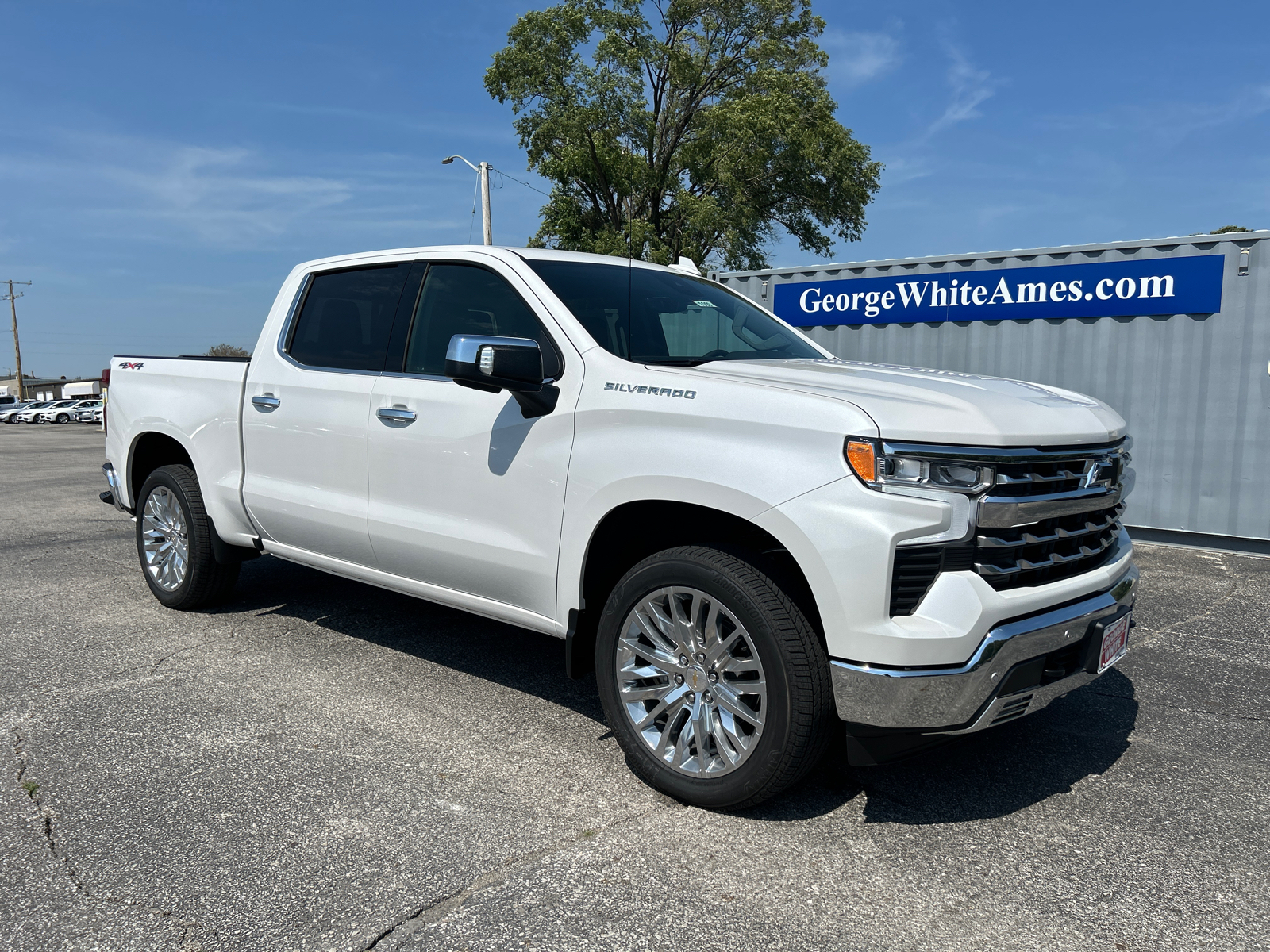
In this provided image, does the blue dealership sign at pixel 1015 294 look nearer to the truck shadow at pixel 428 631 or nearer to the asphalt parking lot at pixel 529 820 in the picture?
the asphalt parking lot at pixel 529 820

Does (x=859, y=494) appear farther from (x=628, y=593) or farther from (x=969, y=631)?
(x=628, y=593)

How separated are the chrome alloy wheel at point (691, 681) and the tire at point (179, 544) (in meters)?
3.11

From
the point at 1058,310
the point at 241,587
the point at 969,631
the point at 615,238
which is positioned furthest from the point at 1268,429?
the point at 615,238

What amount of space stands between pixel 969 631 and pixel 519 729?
6.41 ft

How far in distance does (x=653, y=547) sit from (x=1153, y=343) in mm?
7645

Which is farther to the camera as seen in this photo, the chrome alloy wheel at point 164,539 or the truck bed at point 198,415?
the chrome alloy wheel at point 164,539

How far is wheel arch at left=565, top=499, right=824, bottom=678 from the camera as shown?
302 centimetres

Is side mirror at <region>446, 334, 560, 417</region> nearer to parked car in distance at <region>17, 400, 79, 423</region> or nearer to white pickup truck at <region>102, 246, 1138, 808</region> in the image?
white pickup truck at <region>102, 246, 1138, 808</region>

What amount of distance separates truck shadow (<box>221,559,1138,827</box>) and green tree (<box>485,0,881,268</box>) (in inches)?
843

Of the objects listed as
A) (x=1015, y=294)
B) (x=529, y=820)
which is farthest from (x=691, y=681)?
(x=1015, y=294)

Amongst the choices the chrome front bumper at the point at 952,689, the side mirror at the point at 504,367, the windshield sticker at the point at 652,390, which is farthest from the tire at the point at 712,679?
the side mirror at the point at 504,367

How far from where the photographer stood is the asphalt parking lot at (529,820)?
8.28 feet

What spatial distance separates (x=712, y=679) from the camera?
311 centimetres

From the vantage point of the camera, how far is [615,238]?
2838 cm
